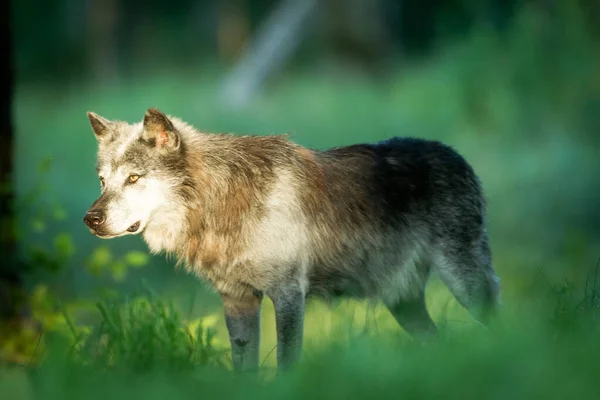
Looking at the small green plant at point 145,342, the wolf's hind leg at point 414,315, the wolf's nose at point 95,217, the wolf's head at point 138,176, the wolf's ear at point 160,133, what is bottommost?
the small green plant at point 145,342

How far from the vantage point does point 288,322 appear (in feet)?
19.2

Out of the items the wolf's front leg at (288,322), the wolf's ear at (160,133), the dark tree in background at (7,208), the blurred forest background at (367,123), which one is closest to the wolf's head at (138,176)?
the wolf's ear at (160,133)

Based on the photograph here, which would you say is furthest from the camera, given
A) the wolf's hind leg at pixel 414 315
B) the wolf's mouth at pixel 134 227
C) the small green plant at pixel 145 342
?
the wolf's hind leg at pixel 414 315

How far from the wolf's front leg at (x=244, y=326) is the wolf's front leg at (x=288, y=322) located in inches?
15.4

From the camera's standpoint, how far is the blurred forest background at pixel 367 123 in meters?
8.54

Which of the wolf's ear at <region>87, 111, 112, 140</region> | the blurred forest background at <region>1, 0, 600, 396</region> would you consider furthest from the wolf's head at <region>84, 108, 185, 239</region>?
the blurred forest background at <region>1, 0, 600, 396</region>

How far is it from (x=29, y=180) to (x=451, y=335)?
12.3 m

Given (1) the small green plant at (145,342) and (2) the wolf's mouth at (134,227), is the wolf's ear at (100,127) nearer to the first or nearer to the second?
(2) the wolf's mouth at (134,227)

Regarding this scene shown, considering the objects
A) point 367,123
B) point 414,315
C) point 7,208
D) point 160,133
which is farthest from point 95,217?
point 367,123

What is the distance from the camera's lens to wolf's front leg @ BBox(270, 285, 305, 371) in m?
5.85

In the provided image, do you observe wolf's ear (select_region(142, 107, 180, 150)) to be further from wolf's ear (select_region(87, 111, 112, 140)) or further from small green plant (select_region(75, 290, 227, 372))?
small green plant (select_region(75, 290, 227, 372))

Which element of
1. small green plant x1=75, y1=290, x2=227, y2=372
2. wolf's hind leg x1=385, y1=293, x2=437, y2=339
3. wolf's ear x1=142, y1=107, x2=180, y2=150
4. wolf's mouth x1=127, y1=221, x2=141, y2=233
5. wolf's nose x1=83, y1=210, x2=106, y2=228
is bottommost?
small green plant x1=75, y1=290, x2=227, y2=372

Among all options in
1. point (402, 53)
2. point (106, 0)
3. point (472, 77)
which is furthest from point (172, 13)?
point (472, 77)

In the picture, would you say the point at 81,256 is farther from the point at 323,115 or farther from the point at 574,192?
the point at 574,192
